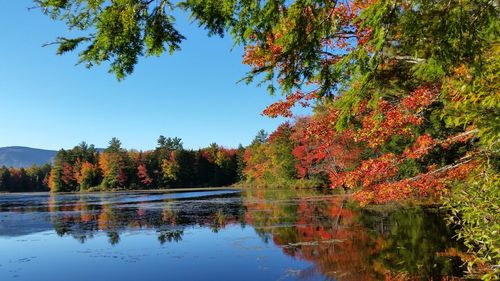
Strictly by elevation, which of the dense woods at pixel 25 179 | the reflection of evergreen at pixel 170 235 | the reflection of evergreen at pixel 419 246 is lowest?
the reflection of evergreen at pixel 419 246

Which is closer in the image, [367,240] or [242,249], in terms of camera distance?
[242,249]

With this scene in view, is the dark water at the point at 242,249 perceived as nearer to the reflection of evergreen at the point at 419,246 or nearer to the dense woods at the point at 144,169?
the reflection of evergreen at the point at 419,246

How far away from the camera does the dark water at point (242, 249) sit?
36.3ft

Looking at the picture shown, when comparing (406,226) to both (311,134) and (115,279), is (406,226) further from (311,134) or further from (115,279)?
(115,279)

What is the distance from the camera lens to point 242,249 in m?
14.0

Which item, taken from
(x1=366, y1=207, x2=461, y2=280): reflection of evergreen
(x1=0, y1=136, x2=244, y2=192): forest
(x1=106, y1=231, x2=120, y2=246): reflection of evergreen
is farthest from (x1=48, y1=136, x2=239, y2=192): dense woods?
(x1=366, y1=207, x2=461, y2=280): reflection of evergreen

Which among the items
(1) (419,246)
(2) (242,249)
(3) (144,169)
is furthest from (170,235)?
(3) (144,169)

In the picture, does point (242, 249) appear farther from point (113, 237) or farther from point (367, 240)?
point (113, 237)

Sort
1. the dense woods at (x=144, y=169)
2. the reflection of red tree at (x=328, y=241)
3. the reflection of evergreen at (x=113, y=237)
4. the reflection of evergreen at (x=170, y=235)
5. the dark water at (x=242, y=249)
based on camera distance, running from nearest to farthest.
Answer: the reflection of red tree at (x=328, y=241) < the dark water at (x=242, y=249) < the reflection of evergreen at (x=113, y=237) < the reflection of evergreen at (x=170, y=235) < the dense woods at (x=144, y=169)

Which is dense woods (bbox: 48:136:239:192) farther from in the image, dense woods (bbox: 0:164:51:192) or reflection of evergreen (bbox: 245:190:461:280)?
reflection of evergreen (bbox: 245:190:461:280)

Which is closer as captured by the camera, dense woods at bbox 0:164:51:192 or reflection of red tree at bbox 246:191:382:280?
reflection of red tree at bbox 246:191:382:280

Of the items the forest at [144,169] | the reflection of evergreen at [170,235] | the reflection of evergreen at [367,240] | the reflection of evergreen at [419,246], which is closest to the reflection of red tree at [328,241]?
the reflection of evergreen at [367,240]

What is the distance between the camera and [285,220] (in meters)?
20.5

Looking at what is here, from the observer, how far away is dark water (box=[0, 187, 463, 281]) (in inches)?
435
